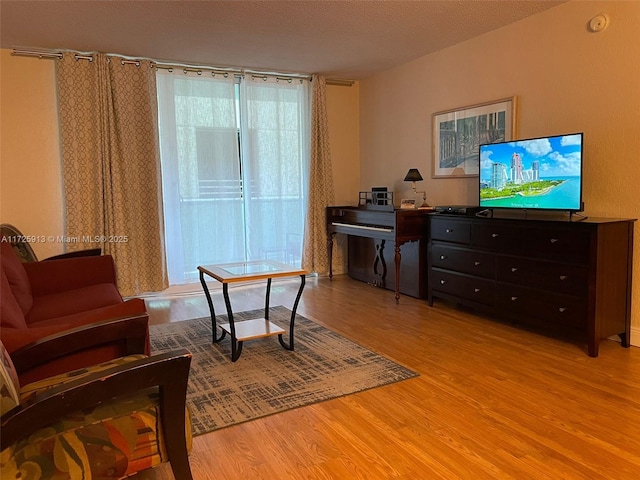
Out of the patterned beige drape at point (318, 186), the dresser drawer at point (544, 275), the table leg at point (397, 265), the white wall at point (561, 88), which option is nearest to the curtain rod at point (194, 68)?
the patterned beige drape at point (318, 186)

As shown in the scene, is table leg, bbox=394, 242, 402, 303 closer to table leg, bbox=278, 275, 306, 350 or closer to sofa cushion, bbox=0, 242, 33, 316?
table leg, bbox=278, 275, 306, 350

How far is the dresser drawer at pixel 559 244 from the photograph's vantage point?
312 cm

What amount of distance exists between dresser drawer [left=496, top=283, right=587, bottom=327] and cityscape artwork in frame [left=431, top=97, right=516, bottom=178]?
1.30m

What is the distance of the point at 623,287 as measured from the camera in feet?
10.8

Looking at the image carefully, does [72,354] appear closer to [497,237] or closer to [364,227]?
[497,237]

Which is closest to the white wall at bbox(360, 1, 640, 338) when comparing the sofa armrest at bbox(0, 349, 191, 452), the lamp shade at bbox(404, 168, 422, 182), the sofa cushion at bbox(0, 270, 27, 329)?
the lamp shade at bbox(404, 168, 422, 182)

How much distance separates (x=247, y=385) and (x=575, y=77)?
10.5 feet

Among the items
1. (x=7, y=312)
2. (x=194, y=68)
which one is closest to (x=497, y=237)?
(x=7, y=312)

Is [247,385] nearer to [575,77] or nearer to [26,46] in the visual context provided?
[575,77]

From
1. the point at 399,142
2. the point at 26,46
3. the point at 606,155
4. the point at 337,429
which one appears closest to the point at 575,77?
the point at 606,155

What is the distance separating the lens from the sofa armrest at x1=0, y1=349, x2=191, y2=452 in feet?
4.38

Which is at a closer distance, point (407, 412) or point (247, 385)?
point (407, 412)

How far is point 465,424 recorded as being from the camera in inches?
91.2

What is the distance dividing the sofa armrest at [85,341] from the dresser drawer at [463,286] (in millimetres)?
2705
